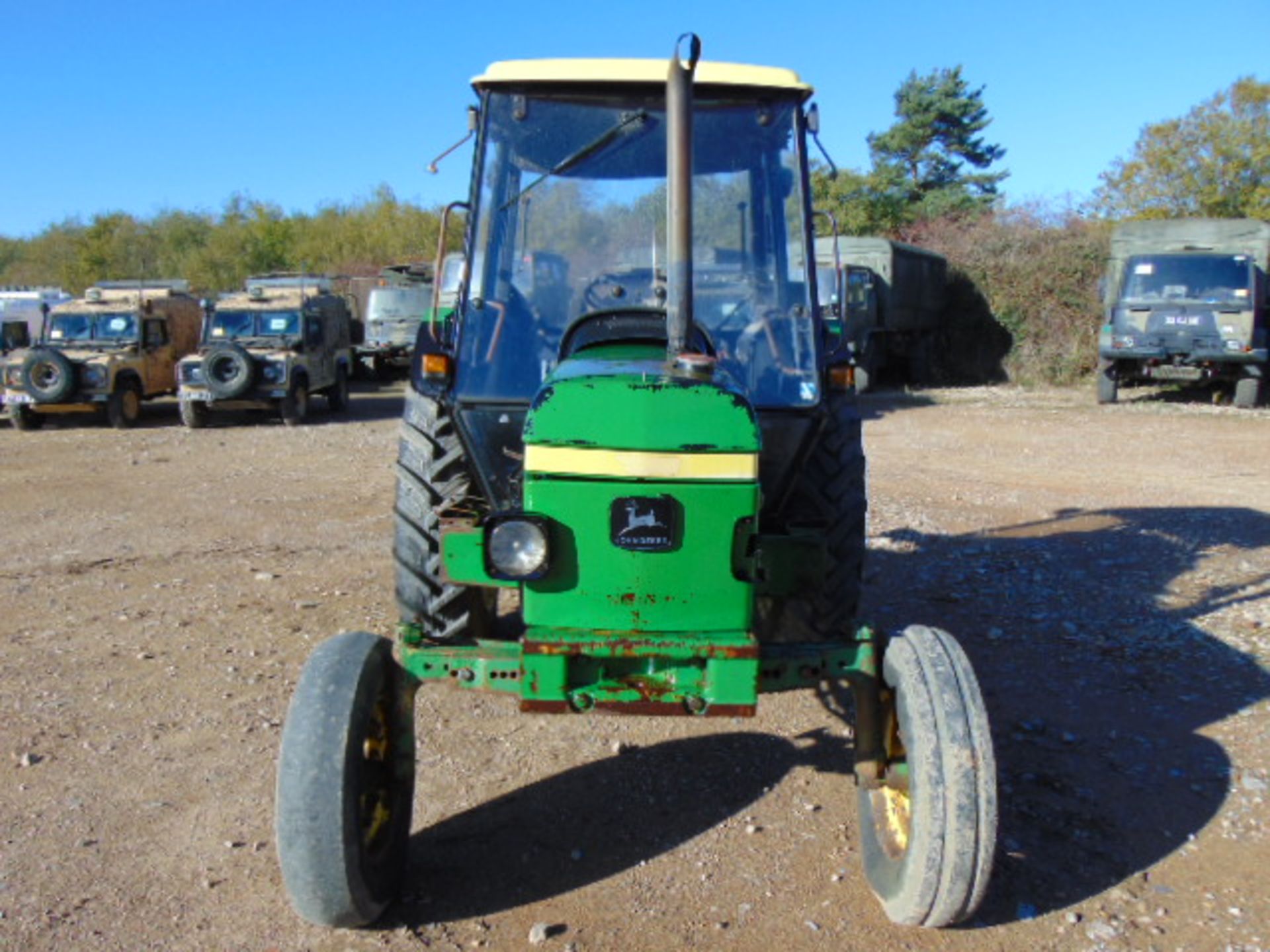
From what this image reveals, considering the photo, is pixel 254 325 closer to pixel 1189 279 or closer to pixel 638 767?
pixel 638 767

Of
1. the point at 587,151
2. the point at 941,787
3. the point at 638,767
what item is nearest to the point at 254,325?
the point at 587,151

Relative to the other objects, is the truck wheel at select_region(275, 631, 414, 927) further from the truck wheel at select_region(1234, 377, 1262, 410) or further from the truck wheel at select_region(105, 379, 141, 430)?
the truck wheel at select_region(1234, 377, 1262, 410)

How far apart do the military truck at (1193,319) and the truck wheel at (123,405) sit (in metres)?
14.6

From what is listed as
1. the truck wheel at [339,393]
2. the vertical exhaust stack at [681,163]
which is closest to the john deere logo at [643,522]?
the vertical exhaust stack at [681,163]

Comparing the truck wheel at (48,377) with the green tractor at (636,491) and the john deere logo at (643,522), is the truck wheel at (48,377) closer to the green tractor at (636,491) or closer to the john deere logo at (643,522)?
the green tractor at (636,491)

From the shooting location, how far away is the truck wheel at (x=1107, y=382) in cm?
1766

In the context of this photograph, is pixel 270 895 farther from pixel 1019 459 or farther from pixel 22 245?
pixel 22 245

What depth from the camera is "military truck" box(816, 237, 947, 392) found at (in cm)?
1856

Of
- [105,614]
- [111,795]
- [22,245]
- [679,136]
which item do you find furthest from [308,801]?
[22,245]

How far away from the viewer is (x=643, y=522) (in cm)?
311

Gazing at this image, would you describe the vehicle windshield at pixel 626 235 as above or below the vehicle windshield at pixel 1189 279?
below

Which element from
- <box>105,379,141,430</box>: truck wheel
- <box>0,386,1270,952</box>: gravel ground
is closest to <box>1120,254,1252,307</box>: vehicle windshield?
<box>0,386,1270,952</box>: gravel ground

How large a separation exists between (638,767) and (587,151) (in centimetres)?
239

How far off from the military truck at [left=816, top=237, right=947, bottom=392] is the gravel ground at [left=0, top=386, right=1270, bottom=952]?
10.7 meters
